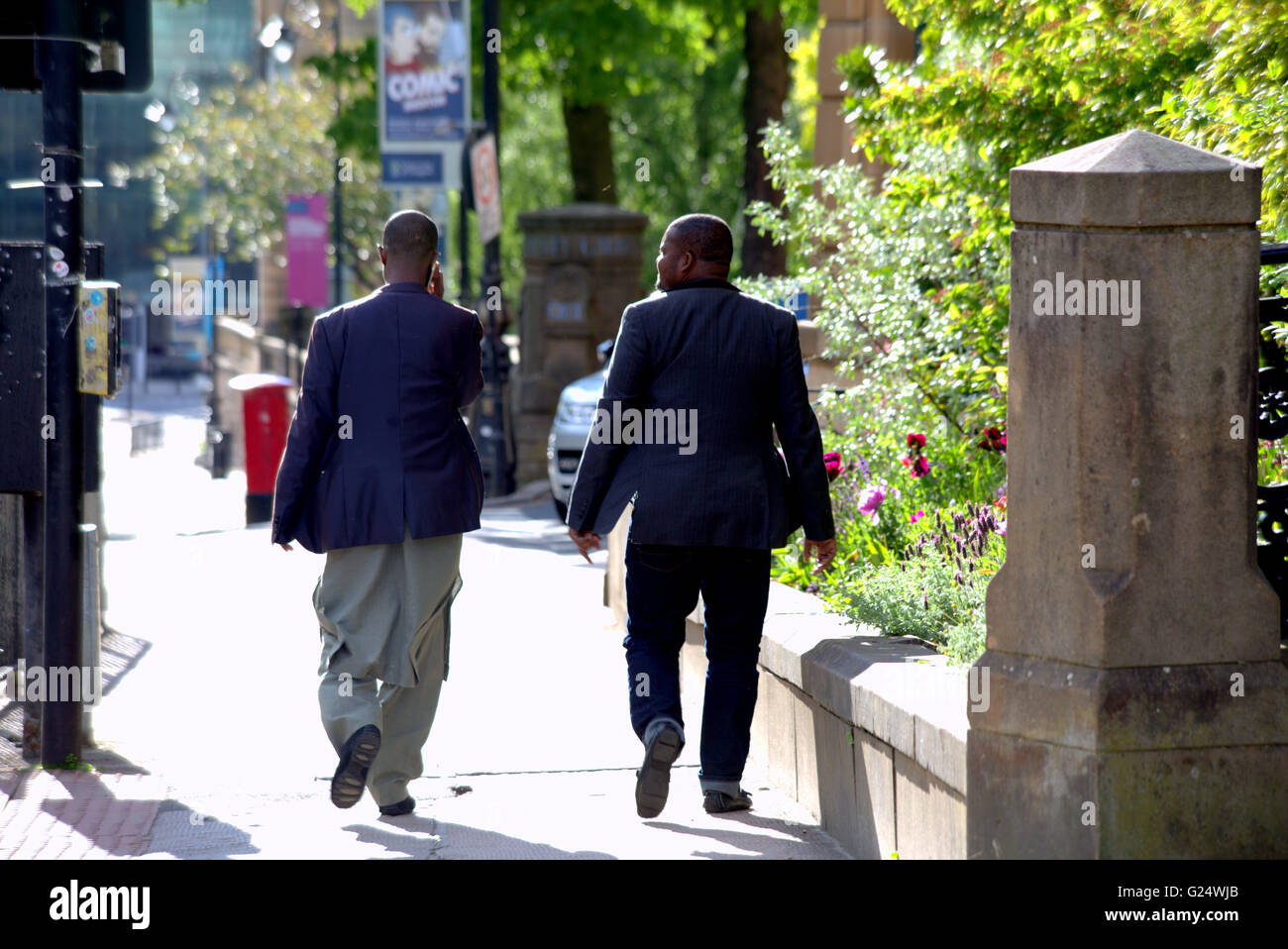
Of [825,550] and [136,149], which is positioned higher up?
[136,149]

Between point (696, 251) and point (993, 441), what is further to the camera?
point (993, 441)

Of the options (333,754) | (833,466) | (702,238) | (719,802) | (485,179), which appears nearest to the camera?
(702,238)

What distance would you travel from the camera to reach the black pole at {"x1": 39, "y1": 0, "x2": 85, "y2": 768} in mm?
5918

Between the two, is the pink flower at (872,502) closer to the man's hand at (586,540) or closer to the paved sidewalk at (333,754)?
the paved sidewalk at (333,754)

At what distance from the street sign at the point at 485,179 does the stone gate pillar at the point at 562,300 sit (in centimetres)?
177

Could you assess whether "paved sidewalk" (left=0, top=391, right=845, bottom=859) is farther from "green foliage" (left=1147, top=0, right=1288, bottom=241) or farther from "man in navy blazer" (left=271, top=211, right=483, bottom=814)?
"green foliage" (left=1147, top=0, right=1288, bottom=241)

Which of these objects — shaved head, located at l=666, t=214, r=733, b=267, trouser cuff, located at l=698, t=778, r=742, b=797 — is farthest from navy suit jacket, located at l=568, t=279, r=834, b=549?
trouser cuff, located at l=698, t=778, r=742, b=797

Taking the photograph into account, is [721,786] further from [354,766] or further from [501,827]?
[354,766]

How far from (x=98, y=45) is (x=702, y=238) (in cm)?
244

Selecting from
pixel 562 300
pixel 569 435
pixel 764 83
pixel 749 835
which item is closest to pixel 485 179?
pixel 562 300

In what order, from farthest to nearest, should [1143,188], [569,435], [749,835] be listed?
[569,435]
[749,835]
[1143,188]

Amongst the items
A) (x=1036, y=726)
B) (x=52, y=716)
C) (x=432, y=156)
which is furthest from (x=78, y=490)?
(x=432, y=156)

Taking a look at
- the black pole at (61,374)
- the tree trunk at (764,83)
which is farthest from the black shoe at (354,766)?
the tree trunk at (764,83)

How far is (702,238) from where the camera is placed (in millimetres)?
5328
